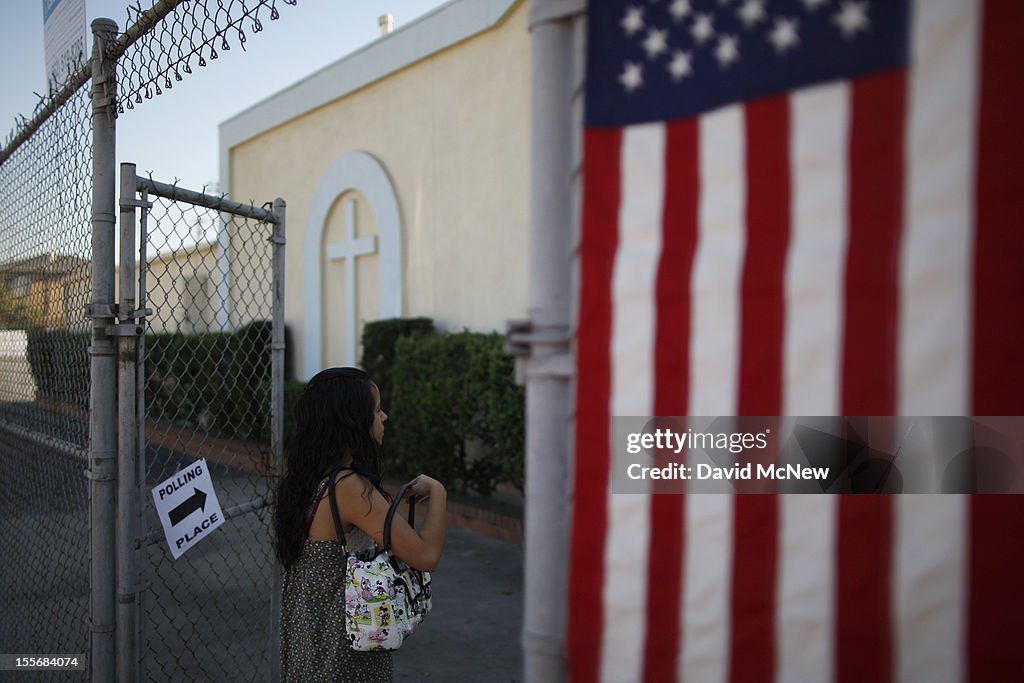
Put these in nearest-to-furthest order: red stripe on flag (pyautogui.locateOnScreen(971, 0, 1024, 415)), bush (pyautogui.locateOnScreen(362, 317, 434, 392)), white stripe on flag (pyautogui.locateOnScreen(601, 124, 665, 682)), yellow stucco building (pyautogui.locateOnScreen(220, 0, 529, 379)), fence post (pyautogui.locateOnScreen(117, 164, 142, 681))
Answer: red stripe on flag (pyautogui.locateOnScreen(971, 0, 1024, 415)) → white stripe on flag (pyautogui.locateOnScreen(601, 124, 665, 682)) → fence post (pyautogui.locateOnScreen(117, 164, 142, 681)) → yellow stucco building (pyautogui.locateOnScreen(220, 0, 529, 379)) → bush (pyautogui.locateOnScreen(362, 317, 434, 392))

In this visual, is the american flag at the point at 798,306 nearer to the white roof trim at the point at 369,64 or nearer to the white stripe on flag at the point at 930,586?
the white stripe on flag at the point at 930,586

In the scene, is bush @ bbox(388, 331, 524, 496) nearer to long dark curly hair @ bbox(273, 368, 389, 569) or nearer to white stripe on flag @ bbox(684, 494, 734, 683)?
long dark curly hair @ bbox(273, 368, 389, 569)

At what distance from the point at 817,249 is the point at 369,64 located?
929 cm

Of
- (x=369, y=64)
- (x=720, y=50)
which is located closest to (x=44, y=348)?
(x=720, y=50)

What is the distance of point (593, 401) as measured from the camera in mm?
1358

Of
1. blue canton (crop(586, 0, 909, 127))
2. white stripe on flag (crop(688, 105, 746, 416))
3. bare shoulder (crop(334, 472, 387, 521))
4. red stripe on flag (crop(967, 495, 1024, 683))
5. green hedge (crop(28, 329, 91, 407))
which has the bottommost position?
bare shoulder (crop(334, 472, 387, 521))

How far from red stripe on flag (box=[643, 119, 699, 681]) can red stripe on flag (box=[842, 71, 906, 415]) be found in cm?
25

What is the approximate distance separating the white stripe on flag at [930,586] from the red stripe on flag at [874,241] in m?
0.17

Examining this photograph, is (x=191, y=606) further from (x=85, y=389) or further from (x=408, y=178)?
(x=408, y=178)

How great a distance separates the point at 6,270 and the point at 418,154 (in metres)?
5.30

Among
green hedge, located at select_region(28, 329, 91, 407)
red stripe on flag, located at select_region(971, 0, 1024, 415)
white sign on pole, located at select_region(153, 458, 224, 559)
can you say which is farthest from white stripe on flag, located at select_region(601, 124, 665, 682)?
green hedge, located at select_region(28, 329, 91, 407)

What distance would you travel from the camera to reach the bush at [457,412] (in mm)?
6453

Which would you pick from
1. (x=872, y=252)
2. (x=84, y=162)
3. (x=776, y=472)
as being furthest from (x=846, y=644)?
(x=84, y=162)

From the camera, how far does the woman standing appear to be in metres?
2.32
